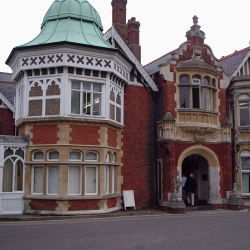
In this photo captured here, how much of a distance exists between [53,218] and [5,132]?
8961 millimetres

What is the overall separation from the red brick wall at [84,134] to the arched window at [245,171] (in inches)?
376

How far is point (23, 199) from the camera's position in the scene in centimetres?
1772

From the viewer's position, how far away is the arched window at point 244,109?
914 inches

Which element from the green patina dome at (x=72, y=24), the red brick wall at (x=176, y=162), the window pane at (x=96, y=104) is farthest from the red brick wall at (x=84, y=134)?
the red brick wall at (x=176, y=162)

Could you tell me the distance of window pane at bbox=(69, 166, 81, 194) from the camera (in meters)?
17.8

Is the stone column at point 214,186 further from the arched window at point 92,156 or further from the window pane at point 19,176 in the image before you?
the window pane at point 19,176

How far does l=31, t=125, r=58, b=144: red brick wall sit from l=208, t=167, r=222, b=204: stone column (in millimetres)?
9291

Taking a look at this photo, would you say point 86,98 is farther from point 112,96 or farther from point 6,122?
point 6,122

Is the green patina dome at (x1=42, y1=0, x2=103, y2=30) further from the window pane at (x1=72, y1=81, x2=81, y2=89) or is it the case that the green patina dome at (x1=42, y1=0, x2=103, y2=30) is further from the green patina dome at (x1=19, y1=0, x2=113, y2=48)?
the window pane at (x1=72, y1=81, x2=81, y2=89)

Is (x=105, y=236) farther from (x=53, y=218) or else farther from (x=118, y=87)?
(x=118, y=87)

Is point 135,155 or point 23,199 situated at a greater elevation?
point 135,155

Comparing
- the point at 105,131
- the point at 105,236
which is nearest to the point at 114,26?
the point at 105,131

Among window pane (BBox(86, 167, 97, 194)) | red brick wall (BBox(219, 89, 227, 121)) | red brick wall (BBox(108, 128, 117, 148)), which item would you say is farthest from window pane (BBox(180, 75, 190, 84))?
window pane (BBox(86, 167, 97, 194))

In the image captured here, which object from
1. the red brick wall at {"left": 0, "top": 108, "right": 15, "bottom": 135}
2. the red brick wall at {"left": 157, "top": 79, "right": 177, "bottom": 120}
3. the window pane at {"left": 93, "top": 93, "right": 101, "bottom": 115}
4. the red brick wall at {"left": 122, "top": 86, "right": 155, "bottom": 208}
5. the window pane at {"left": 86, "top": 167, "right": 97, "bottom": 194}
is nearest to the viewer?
the window pane at {"left": 86, "top": 167, "right": 97, "bottom": 194}
